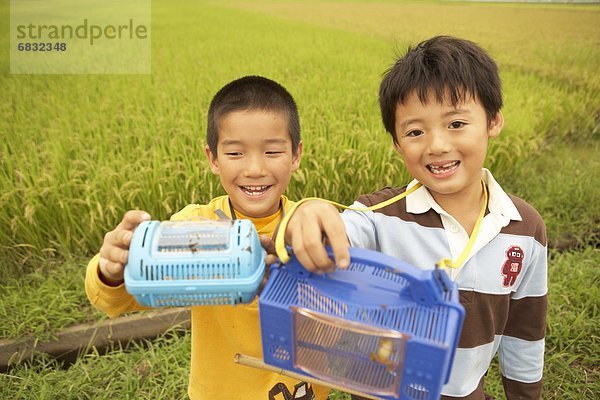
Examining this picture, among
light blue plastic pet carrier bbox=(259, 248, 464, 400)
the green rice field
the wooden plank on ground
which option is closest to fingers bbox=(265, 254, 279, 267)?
light blue plastic pet carrier bbox=(259, 248, 464, 400)

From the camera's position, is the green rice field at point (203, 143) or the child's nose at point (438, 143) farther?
the green rice field at point (203, 143)

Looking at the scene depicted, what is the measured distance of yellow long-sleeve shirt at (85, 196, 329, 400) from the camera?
1.36 meters

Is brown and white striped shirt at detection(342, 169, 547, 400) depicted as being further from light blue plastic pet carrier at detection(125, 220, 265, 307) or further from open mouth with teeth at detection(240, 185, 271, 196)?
light blue plastic pet carrier at detection(125, 220, 265, 307)

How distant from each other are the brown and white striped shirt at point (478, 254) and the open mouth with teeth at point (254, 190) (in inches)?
9.1

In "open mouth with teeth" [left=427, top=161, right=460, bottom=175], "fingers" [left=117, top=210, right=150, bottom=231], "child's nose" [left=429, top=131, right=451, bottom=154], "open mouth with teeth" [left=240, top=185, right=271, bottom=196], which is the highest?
"child's nose" [left=429, top=131, right=451, bottom=154]

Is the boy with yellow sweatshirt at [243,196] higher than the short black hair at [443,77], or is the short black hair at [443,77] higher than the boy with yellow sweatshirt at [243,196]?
the short black hair at [443,77]

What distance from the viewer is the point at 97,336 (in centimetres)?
229

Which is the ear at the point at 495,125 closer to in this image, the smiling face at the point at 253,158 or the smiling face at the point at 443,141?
the smiling face at the point at 443,141

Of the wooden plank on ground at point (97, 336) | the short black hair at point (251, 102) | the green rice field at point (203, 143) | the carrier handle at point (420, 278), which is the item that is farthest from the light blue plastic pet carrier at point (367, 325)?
the wooden plank on ground at point (97, 336)

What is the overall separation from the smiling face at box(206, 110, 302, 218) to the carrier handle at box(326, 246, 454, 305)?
21.2 inches

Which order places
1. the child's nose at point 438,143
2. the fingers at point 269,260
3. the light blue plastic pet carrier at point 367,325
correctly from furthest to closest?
the child's nose at point 438,143 → the fingers at point 269,260 → the light blue plastic pet carrier at point 367,325

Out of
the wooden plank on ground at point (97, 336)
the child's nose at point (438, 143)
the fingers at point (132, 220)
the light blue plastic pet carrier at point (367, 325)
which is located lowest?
the wooden plank on ground at point (97, 336)

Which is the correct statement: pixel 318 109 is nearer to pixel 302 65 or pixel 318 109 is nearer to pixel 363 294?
pixel 302 65

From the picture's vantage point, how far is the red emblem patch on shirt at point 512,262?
1.28 meters
